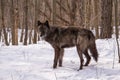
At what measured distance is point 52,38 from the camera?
28.9 ft

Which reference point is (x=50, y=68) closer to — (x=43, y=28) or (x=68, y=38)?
(x=68, y=38)

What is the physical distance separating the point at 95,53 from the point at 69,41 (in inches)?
31.5

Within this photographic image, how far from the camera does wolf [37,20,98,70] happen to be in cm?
848

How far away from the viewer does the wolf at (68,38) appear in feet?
27.8

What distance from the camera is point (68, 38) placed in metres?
8.66

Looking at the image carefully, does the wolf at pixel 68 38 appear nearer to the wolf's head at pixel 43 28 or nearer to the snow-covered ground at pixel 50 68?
the wolf's head at pixel 43 28

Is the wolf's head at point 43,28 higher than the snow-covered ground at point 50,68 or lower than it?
higher

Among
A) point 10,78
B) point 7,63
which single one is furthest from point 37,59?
point 10,78

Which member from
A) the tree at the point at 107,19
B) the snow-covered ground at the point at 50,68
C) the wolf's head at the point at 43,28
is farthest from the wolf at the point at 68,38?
the tree at the point at 107,19

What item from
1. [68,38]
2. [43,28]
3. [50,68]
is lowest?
[50,68]

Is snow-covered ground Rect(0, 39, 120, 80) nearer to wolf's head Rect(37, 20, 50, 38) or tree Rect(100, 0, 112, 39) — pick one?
wolf's head Rect(37, 20, 50, 38)

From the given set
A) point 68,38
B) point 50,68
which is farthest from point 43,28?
point 50,68

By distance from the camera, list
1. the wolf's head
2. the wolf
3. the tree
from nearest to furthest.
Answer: the wolf → the wolf's head → the tree

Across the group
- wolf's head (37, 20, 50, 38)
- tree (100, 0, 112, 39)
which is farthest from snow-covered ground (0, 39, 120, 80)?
tree (100, 0, 112, 39)
